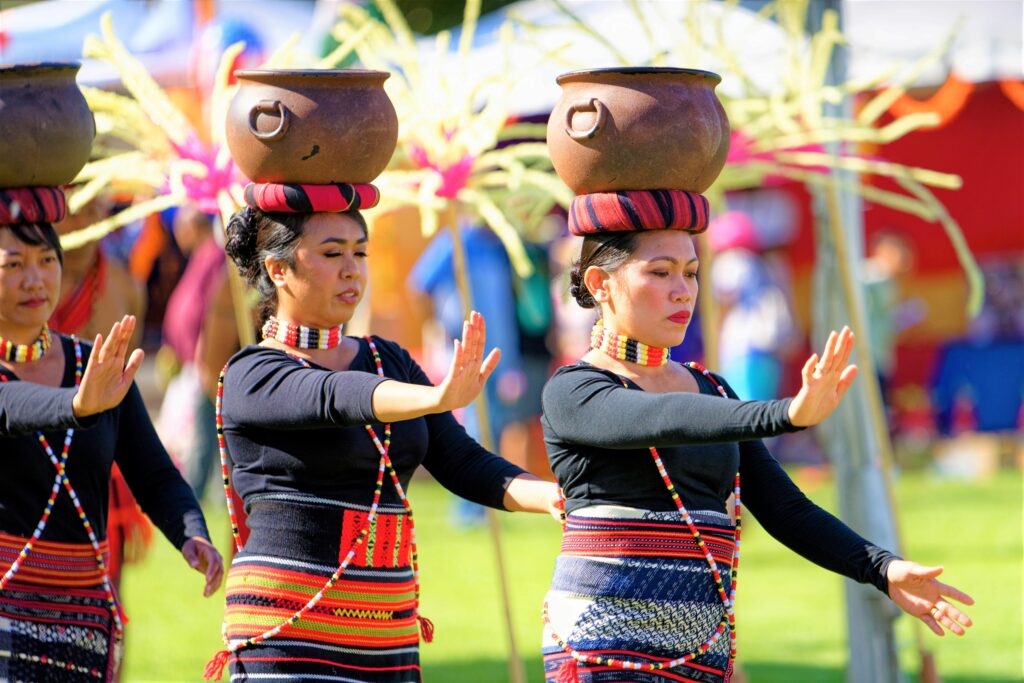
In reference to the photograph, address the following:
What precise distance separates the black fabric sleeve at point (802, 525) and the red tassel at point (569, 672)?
1.66ft

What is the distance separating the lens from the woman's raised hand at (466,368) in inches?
124

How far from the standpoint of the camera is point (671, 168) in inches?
139

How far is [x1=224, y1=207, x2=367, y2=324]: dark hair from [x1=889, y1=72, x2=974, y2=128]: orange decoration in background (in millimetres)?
8014

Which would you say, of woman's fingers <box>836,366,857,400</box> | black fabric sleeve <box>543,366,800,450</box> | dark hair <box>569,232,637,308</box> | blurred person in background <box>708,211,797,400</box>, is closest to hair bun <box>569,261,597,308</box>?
dark hair <box>569,232,637,308</box>

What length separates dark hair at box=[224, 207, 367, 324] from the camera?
377 centimetres

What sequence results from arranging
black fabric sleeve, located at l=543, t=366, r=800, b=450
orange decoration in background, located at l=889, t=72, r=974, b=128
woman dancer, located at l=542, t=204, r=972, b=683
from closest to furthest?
black fabric sleeve, located at l=543, t=366, r=800, b=450 < woman dancer, located at l=542, t=204, r=972, b=683 < orange decoration in background, located at l=889, t=72, r=974, b=128

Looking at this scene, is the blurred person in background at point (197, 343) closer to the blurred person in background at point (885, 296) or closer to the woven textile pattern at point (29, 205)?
the woven textile pattern at point (29, 205)

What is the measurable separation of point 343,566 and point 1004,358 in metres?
10.6

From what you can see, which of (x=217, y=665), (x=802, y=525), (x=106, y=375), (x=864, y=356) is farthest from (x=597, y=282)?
(x=864, y=356)

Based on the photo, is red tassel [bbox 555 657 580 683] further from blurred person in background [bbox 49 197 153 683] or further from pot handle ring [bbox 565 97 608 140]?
blurred person in background [bbox 49 197 153 683]

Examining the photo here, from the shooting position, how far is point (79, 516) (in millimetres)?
3861

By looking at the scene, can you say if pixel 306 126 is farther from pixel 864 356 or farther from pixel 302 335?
pixel 864 356

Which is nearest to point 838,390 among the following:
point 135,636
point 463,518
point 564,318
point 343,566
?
point 343,566

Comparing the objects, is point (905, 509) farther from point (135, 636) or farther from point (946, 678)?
point (135, 636)
